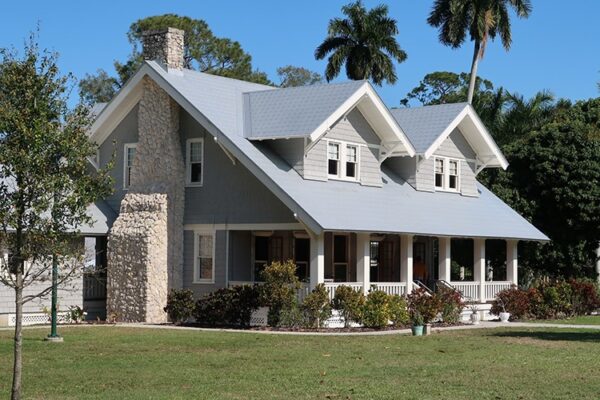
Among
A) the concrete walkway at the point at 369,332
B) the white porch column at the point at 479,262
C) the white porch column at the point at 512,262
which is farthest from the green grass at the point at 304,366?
the white porch column at the point at 512,262

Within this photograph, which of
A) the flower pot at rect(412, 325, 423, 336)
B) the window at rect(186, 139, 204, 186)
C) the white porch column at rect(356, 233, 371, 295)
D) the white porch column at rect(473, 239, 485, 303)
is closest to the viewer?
the flower pot at rect(412, 325, 423, 336)

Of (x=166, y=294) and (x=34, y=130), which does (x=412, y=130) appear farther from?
(x=34, y=130)

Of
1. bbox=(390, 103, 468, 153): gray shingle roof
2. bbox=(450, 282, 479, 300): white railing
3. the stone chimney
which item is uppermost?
the stone chimney

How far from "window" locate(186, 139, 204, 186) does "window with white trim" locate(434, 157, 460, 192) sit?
9412 mm

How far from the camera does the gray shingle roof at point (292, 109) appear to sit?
35.1 m

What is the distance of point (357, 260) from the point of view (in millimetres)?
35031

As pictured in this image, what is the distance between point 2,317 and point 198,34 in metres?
43.9

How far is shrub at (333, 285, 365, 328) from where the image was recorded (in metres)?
32.9

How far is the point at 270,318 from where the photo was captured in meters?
33.1

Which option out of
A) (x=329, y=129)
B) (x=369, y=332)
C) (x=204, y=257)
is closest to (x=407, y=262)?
(x=329, y=129)

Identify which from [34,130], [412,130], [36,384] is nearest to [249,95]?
[412,130]

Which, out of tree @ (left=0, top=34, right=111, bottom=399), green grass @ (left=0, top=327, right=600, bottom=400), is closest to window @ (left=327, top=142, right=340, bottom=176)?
green grass @ (left=0, top=327, right=600, bottom=400)

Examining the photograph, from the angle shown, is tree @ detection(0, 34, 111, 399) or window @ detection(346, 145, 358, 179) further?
window @ detection(346, 145, 358, 179)

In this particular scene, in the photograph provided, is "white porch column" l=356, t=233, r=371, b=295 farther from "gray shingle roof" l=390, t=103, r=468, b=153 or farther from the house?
"gray shingle roof" l=390, t=103, r=468, b=153
